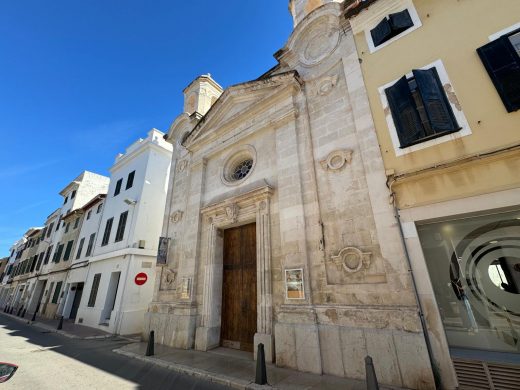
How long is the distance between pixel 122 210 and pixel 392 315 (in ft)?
51.2

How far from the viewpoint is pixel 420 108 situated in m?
5.75

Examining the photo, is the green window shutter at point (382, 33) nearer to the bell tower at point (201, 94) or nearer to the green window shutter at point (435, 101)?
the green window shutter at point (435, 101)

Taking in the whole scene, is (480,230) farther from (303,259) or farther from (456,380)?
(303,259)

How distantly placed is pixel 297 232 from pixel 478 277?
4.30 m

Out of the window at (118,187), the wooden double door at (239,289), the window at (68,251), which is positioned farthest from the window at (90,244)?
the wooden double door at (239,289)

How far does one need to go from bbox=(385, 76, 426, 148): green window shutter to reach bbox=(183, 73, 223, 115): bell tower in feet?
32.0

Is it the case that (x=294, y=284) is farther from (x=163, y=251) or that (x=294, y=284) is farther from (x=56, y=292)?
(x=56, y=292)

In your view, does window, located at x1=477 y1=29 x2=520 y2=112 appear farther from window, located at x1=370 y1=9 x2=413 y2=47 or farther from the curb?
the curb

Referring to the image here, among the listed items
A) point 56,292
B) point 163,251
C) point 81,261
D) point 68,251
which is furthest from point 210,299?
point 56,292

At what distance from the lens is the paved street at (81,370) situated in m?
5.22

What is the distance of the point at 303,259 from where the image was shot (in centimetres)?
642

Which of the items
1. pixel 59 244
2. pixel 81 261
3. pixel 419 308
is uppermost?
pixel 59 244

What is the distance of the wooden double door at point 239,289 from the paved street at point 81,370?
88.0 inches

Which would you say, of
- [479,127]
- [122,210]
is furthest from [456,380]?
[122,210]
